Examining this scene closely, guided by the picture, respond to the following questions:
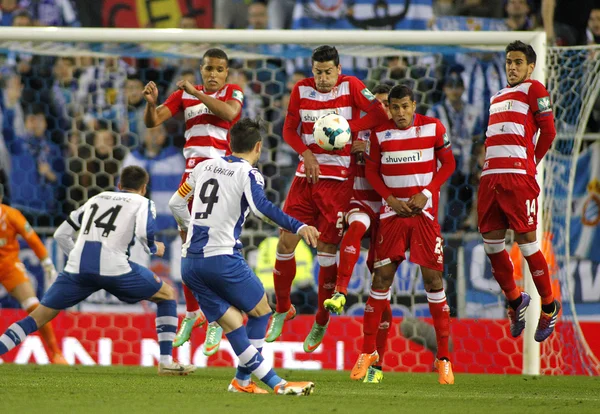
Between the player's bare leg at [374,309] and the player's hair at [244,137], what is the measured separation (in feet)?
6.03

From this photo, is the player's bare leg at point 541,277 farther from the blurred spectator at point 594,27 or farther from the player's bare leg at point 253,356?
the blurred spectator at point 594,27

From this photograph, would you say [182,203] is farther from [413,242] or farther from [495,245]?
[495,245]

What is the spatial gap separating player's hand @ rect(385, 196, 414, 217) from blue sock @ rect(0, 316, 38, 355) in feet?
9.23

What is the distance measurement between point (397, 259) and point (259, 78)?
13.7 ft

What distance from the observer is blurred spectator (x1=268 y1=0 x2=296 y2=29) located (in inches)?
464

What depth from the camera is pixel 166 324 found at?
7.72m

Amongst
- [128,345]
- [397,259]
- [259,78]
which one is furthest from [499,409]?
[259,78]

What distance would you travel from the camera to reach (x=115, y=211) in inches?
290

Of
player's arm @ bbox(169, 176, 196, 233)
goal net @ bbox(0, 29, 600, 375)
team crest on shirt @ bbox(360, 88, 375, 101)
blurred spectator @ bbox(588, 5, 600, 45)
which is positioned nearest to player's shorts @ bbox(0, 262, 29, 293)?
goal net @ bbox(0, 29, 600, 375)

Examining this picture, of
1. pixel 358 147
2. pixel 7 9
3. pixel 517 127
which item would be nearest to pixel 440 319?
pixel 358 147

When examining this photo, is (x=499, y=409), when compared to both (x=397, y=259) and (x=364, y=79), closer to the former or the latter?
(x=397, y=259)

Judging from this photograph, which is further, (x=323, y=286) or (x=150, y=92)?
(x=323, y=286)

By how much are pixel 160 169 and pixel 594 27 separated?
16.4ft

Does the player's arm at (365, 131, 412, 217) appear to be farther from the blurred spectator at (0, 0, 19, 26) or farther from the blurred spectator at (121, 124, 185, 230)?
the blurred spectator at (0, 0, 19, 26)
